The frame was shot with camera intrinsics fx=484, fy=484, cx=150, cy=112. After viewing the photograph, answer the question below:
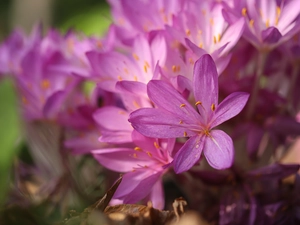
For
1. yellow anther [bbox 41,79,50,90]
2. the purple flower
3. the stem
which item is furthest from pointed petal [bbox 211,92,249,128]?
yellow anther [bbox 41,79,50,90]

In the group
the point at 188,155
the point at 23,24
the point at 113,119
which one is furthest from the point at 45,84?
the point at 23,24

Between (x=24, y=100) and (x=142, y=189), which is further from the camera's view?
(x=24, y=100)

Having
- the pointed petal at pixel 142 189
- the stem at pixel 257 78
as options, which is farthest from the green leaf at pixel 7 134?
the stem at pixel 257 78

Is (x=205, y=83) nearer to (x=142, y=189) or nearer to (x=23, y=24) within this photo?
(x=142, y=189)

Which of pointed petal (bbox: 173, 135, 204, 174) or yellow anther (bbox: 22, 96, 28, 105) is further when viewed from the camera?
yellow anther (bbox: 22, 96, 28, 105)

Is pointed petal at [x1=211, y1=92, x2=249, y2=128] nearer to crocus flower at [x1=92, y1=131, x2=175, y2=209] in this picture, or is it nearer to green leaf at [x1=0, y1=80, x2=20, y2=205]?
crocus flower at [x1=92, y1=131, x2=175, y2=209]

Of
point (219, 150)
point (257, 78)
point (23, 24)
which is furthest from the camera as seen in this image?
point (23, 24)

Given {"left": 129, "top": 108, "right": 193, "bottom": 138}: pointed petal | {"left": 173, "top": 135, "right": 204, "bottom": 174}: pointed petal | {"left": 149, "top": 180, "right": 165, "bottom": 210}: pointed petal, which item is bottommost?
{"left": 149, "top": 180, "right": 165, "bottom": 210}: pointed petal

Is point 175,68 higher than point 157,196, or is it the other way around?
point 175,68
